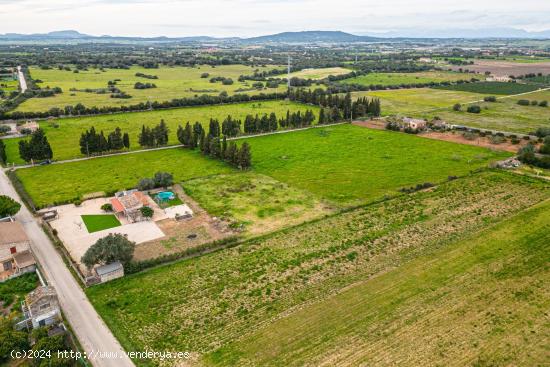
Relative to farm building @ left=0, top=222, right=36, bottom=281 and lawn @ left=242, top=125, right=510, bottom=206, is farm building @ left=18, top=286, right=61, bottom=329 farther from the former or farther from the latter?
lawn @ left=242, top=125, right=510, bottom=206

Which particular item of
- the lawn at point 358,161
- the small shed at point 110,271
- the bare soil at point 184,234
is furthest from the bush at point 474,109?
the small shed at point 110,271

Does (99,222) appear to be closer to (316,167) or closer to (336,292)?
(336,292)

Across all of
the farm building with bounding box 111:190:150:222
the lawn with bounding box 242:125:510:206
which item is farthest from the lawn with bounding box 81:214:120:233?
the lawn with bounding box 242:125:510:206

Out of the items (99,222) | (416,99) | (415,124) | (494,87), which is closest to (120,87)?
(416,99)

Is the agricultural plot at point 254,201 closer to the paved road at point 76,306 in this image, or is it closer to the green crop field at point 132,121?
the paved road at point 76,306

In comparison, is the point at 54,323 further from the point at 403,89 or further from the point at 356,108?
the point at 403,89

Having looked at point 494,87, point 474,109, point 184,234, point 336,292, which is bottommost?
point 184,234
